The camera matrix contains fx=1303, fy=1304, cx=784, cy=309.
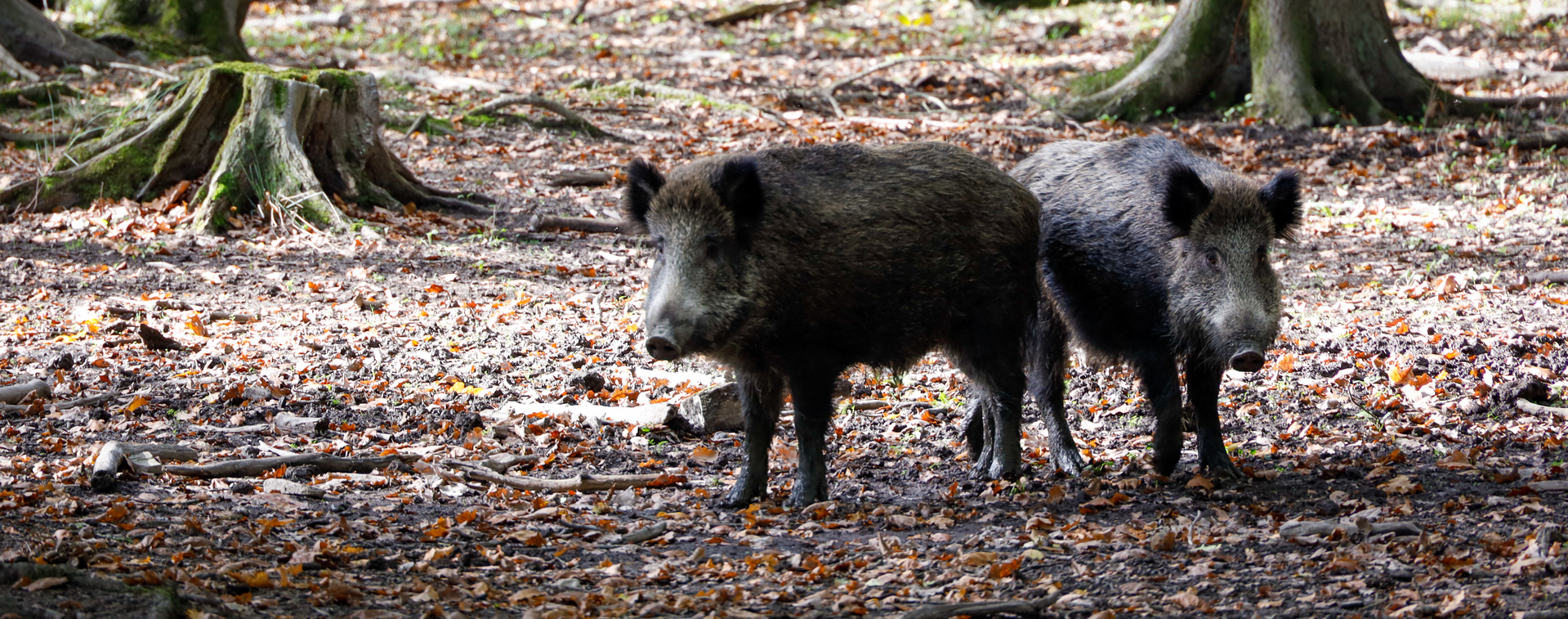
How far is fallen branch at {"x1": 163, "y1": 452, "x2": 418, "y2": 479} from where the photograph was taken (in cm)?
569

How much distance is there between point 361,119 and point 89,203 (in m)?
2.32

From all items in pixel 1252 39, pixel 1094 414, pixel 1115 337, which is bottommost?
pixel 1094 414

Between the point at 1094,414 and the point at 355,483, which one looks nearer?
the point at 355,483

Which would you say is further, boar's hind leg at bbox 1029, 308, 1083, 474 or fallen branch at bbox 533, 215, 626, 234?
fallen branch at bbox 533, 215, 626, 234

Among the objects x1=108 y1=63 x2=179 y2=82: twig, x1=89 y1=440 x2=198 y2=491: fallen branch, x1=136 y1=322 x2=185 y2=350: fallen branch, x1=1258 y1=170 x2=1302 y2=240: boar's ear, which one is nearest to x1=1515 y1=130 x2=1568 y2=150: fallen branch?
x1=1258 y1=170 x2=1302 y2=240: boar's ear

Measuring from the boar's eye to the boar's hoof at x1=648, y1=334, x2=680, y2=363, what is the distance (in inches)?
102

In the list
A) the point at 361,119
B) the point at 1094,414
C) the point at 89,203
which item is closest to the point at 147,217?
the point at 89,203

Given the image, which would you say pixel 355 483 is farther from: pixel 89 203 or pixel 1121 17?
pixel 1121 17

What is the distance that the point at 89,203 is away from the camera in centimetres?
1089

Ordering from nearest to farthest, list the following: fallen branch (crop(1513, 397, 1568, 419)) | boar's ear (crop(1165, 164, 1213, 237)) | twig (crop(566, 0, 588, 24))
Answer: boar's ear (crop(1165, 164, 1213, 237))
fallen branch (crop(1513, 397, 1568, 419))
twig (crop(566, 0, 588, 24))

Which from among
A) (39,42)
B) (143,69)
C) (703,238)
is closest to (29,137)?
(143,69)

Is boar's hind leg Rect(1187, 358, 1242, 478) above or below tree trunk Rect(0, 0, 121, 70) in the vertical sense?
below

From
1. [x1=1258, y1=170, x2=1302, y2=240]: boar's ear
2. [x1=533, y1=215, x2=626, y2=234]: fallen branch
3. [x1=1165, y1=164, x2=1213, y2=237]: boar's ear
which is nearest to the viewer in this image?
[x1=1165, y1=164, x2=1213, y2=237]: boar's ear

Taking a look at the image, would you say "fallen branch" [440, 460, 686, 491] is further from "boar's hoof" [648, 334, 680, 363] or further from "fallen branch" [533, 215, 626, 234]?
"fallen branch" [533, 215, 626, 234]
